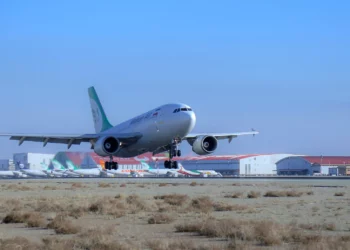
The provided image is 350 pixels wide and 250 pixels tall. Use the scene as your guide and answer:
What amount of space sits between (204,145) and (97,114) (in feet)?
63.1

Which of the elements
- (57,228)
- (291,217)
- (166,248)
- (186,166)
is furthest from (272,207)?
(186,166)

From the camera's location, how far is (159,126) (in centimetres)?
5009

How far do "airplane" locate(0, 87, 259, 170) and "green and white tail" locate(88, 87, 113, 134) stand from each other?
6.54 meters

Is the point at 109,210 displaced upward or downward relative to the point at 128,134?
downward

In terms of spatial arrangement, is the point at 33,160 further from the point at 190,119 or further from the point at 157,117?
the point at 190,119

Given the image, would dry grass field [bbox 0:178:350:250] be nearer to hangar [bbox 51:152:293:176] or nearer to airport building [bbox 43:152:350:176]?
airport building [bbox 43:152:350:176]

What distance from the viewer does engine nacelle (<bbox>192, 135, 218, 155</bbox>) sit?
53344 millimetres

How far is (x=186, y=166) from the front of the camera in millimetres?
162500

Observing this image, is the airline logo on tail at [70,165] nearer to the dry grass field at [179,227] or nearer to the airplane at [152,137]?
the airplane at [152,137]

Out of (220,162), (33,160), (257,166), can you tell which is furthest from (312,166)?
(33,160)

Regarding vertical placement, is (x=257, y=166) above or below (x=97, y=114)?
below

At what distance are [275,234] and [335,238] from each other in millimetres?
1582

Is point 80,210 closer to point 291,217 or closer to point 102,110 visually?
point 291,217

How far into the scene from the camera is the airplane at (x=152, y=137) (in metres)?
49.3
